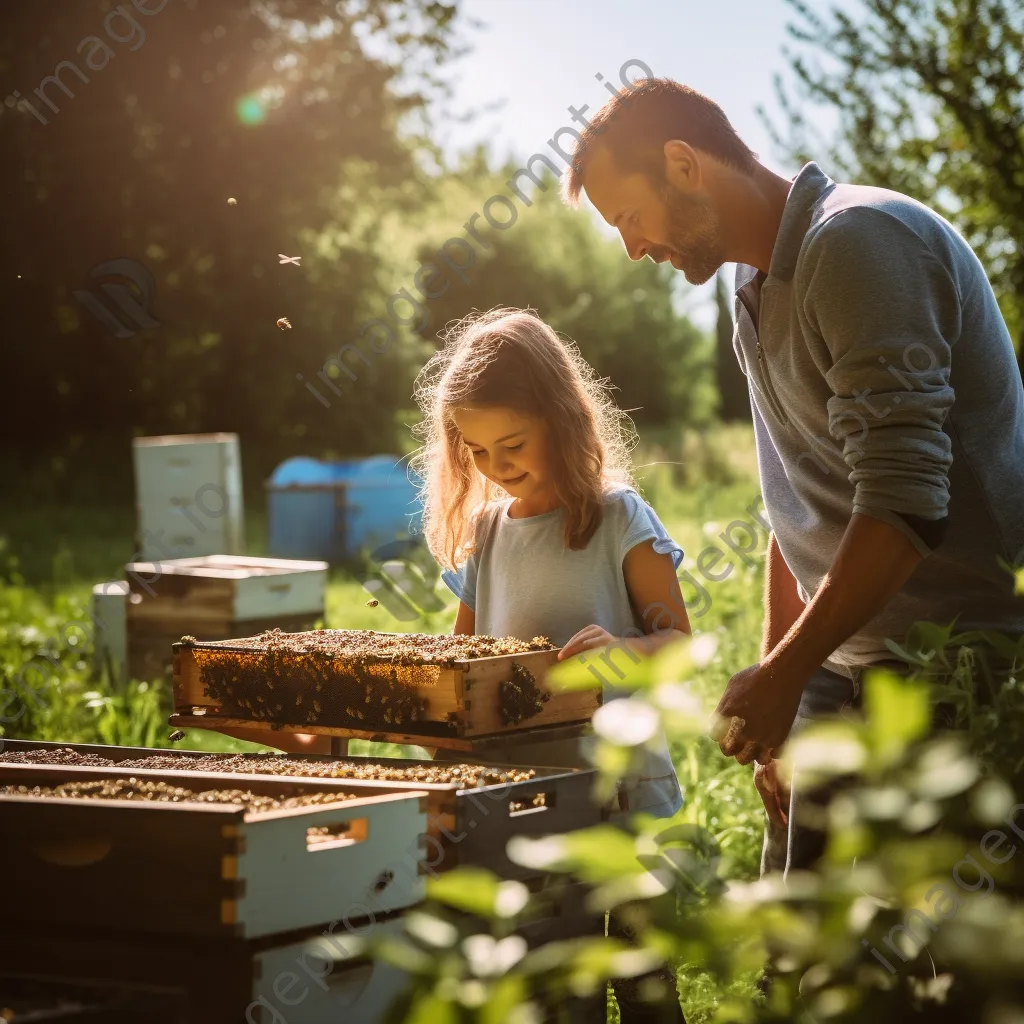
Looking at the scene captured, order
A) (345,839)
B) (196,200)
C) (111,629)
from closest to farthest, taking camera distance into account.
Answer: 1. (345,839)
2. (111,629)
3. (196,200)

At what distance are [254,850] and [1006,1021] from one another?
3.87ft

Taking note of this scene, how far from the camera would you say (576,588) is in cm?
295

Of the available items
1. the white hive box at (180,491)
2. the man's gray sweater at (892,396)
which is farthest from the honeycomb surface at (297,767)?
the white hive box at (180,491)

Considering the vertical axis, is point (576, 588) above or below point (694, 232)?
below

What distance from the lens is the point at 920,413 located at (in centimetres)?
195

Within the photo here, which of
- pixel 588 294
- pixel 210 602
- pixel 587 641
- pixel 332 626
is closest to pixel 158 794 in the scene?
pixel 587 641

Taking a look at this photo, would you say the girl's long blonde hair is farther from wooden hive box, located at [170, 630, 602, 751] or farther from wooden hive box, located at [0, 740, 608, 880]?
wooden hive box, located at [0, 740, 608, 880]

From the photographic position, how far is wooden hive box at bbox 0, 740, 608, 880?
2.00 meters

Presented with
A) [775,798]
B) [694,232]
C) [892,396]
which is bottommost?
[775,798]

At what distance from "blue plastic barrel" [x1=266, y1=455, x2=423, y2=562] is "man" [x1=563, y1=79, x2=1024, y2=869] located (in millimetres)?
10850

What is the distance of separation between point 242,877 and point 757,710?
2.75 ft

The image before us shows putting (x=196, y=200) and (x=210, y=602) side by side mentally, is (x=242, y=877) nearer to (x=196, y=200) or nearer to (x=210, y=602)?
(x=210, y=602)

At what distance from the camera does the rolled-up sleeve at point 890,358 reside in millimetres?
1932

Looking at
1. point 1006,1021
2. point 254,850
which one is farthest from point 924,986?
point 254,850
